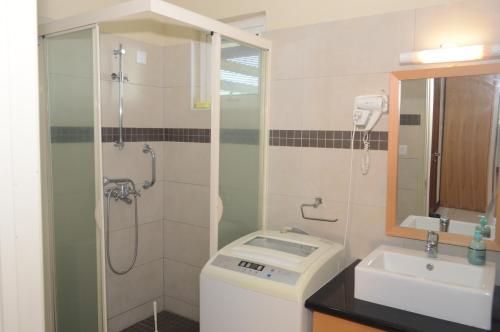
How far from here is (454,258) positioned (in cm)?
183

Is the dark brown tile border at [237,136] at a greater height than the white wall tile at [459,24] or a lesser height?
lesser

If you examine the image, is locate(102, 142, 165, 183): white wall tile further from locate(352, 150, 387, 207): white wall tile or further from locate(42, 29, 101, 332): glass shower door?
locate(352, 150, 387, 207): white wall tile

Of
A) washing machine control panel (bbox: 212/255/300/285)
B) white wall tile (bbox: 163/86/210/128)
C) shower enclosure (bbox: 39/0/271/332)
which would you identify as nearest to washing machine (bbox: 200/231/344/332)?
washing machine control panel (bbox: 212/255/300/285)

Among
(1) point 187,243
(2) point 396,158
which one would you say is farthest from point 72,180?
(2) point 396,158

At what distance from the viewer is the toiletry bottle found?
1.72 m

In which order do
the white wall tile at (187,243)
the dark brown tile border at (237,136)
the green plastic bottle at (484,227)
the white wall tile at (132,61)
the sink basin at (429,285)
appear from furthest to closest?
the white wall tile at (187,243), the white wall tile at (132,61), the dark brown tile border at (237,136), the green plastic bottle at (484,227), the sink basin at (429,285)

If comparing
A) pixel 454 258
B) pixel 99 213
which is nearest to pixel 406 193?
pixel 454 258

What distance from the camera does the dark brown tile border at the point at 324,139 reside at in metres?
2.12

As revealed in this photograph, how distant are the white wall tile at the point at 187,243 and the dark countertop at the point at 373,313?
4.28 feet

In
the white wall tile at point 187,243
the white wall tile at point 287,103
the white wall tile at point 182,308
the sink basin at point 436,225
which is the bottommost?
the white wall tile at point 182,308

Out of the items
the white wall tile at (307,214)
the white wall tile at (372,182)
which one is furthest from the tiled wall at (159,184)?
the white wall tile at (372,182)

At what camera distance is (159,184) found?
10.1ft

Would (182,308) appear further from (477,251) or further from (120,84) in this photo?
(477,251)

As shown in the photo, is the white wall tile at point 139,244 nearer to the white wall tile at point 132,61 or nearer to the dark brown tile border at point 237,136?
the dark brown tile border at point 237,136
